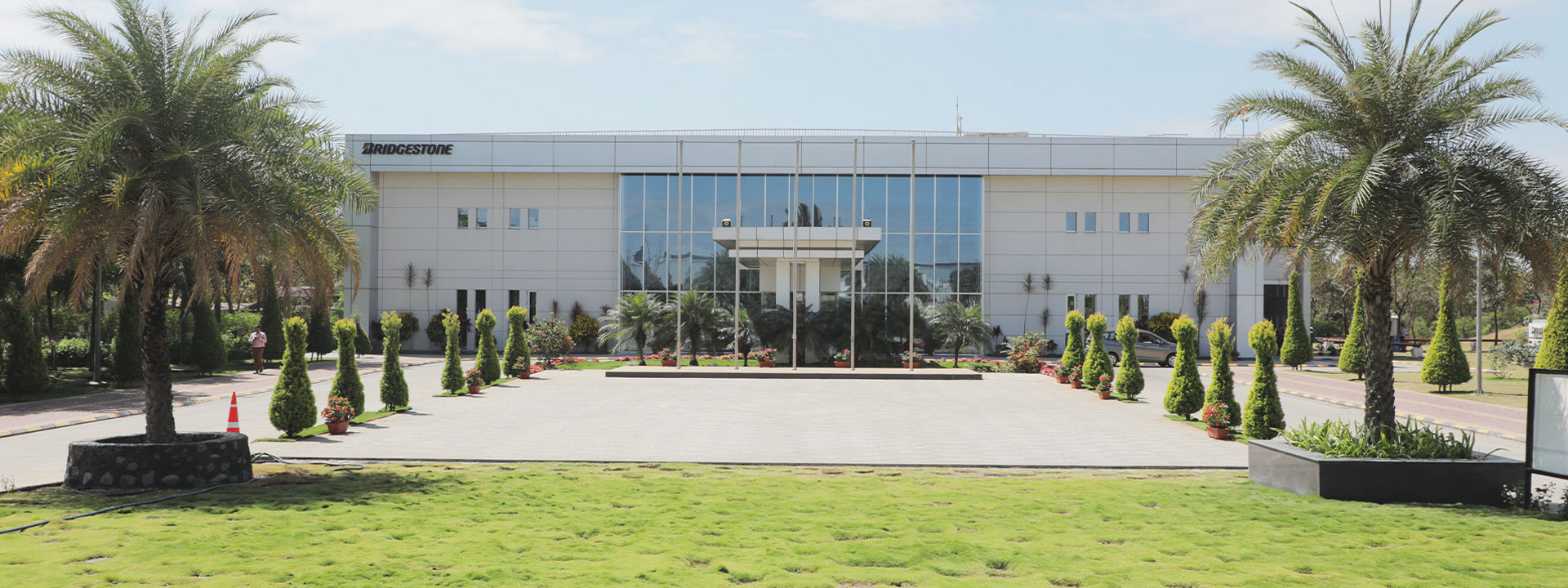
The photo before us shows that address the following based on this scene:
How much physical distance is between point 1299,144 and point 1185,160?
114ft

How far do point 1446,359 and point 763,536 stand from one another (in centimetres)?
2408

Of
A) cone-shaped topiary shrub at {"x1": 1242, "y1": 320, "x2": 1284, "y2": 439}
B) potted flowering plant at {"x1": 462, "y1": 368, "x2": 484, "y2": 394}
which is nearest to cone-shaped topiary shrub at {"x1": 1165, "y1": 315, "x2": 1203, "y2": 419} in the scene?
cone-shaped topiary shrub at {"x1": 1242, "y1": 320, "x2": 1284, "y2": 439}

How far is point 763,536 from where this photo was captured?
26.5 feet

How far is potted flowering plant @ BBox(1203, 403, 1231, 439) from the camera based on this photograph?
1516cm

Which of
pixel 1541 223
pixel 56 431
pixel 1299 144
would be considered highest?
pixel 1299 144

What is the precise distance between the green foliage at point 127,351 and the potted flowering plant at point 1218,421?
2469 centimetres

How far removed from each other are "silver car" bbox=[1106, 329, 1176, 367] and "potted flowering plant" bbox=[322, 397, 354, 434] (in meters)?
29.7

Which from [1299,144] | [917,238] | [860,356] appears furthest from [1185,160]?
[1299,144]

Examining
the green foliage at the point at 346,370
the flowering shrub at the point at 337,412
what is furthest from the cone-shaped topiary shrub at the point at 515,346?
the flowering shrub at the point at 337,412

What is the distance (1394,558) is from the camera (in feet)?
24.0

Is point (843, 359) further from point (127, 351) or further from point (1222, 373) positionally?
point (127, 351)

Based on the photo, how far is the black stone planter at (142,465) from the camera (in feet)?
32.2

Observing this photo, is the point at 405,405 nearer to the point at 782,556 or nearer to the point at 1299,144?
the point at 782,556

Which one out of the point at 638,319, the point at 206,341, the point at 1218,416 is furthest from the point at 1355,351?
the point at 206,341
